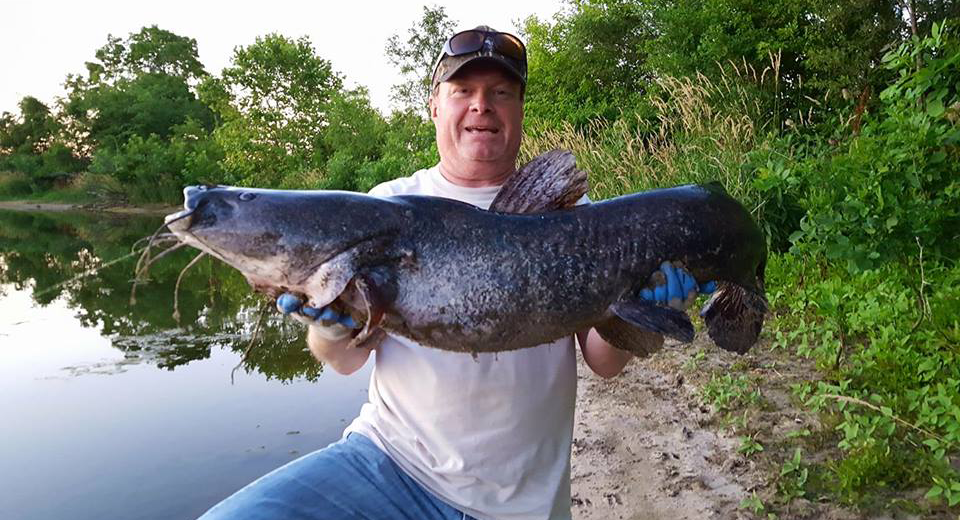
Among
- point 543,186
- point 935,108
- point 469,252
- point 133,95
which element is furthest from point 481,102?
point 133,95

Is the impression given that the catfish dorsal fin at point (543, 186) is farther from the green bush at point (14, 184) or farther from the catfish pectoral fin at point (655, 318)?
the green bush at point (14, 184)

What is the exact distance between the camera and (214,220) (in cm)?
171

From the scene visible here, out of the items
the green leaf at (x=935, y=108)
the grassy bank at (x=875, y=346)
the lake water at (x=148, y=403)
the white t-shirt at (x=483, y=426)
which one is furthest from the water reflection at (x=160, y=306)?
the green leaf at (x=935, y=108)

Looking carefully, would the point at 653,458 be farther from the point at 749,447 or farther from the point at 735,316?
the point at 735,316

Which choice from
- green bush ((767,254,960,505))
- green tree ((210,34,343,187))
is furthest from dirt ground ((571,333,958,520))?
green tree ((210,34,343,187))

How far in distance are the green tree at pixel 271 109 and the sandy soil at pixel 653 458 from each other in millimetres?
29233

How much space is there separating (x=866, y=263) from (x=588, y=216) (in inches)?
89.3

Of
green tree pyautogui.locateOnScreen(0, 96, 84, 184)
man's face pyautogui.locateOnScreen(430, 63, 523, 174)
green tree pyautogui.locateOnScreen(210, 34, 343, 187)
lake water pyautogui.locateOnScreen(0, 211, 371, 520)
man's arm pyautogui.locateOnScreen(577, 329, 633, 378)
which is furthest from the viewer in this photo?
green tree pyautogui.locateOnScreen(0, 96, 84, 184)

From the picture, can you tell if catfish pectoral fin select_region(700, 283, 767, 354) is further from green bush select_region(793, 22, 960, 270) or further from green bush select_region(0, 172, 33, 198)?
green bush select_region(0, 172, 33, 198)

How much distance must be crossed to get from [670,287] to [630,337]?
0.25 m

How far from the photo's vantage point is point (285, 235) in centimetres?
173

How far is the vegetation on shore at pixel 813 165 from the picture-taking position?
122 inches

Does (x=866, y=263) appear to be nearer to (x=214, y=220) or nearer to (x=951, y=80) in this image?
(x=951, y=80)

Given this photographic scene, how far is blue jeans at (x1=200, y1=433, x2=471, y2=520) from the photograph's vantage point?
1.96 m
